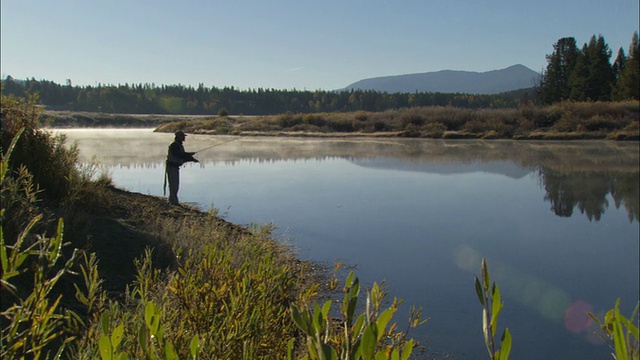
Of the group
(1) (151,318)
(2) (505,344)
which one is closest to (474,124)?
(1) (151,318)

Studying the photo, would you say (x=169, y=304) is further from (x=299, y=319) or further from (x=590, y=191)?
(x=590, y=191)

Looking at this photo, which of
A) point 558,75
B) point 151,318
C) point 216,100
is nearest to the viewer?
point 151,318

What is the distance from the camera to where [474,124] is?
1435 inches

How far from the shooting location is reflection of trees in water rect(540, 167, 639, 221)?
34.8ft

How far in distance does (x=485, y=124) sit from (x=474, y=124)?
75 cm

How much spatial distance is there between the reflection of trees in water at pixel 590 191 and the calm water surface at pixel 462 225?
4 cm

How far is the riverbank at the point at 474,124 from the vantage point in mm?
33062

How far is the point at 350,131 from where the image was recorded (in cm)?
4269

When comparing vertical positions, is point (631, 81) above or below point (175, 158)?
above

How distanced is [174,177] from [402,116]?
32679 mm

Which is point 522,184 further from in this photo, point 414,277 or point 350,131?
point 350,131

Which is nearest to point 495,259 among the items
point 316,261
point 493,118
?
point 316,261

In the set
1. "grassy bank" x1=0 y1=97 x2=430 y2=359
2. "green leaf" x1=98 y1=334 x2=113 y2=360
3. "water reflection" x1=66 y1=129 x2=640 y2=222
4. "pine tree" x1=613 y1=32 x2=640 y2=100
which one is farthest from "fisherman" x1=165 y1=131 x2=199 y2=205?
"pine tree" x1=613 y1=32 x2=640 y2=100

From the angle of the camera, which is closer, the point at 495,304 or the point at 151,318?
the point at 495,304
